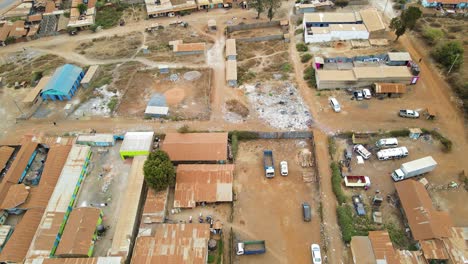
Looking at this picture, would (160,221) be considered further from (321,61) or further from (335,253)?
(321,61)

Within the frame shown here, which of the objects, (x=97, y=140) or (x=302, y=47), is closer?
(x=97, y=140)

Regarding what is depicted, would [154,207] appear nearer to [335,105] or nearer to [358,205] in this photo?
[358,205]

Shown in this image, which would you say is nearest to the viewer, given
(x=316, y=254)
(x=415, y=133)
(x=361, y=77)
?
(x=316, y=254)

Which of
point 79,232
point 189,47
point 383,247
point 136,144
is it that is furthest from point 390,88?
point 79,232

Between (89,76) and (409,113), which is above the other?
(89,76)

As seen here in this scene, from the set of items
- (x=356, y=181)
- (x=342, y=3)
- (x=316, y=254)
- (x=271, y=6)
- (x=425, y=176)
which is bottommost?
(x=316, y=254)

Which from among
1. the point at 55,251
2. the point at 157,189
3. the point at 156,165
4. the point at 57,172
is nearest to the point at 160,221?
the point at 157,189
